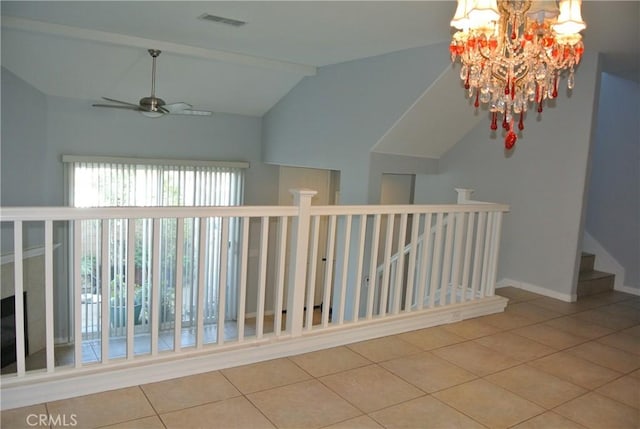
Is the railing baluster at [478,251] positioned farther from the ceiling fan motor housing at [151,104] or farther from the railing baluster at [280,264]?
the ceiling fan motor housing at [151,104]

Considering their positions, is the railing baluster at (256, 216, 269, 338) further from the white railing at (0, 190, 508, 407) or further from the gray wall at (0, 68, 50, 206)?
the gray wall at (0, 68, 50, 206)

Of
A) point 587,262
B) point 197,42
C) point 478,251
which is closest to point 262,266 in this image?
point 478,251

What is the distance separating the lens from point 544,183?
498 cm

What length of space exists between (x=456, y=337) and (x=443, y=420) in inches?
45.8

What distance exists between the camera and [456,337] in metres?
3.52

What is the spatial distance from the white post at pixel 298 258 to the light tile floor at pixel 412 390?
8.9 inches

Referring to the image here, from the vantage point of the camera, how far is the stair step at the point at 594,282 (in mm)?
4984

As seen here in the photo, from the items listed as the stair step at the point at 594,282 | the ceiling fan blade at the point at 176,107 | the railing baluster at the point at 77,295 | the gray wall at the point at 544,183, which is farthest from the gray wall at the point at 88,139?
the stair step at the point at 594,282

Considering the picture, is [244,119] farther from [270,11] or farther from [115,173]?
→ [270,11]

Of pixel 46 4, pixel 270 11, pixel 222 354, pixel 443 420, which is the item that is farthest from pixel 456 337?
pixel 46 4

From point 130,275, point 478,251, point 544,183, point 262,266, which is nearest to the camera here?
point 130,275

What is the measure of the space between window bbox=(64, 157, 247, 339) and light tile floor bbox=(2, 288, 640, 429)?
143 inches

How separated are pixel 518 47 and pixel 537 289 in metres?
2.74

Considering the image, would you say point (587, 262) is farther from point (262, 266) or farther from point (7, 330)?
point (7, 330)
